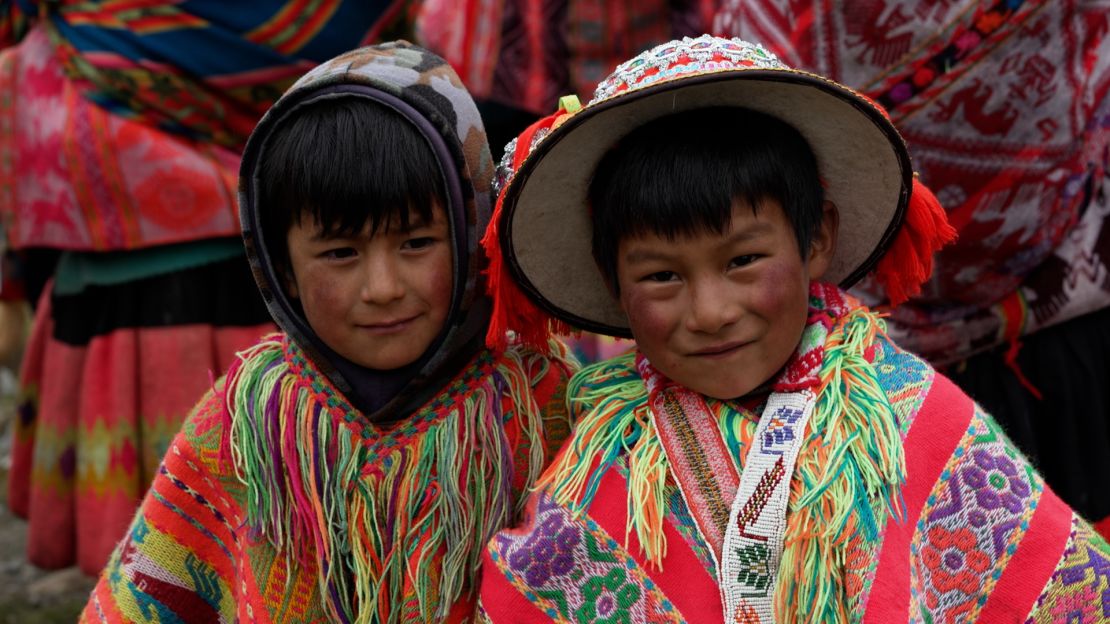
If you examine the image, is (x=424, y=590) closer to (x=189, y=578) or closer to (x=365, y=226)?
(x=189, y=578)

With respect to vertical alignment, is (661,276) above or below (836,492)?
above

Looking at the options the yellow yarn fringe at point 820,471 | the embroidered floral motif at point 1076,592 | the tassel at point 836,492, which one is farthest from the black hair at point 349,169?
the embroidered floral motif at point 1076,592

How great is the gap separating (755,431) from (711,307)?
210 millimetres


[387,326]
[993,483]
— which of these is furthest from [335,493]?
[993,483]

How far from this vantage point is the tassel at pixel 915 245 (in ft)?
6.15

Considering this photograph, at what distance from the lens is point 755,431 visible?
1.75 m

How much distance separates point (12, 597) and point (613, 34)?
2.87 meters

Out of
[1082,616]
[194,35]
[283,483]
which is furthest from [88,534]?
[1082,616]

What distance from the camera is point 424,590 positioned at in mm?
1919

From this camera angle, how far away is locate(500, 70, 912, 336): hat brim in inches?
68.5

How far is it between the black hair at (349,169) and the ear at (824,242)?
617 millimetres

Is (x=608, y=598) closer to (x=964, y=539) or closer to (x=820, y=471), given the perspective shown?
(x=820, y=471)

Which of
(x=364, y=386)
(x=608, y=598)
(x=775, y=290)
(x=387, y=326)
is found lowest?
(x=608, y=598)

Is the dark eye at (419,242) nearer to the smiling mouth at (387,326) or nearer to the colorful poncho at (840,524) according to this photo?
the smiling mouth at (387,326)
